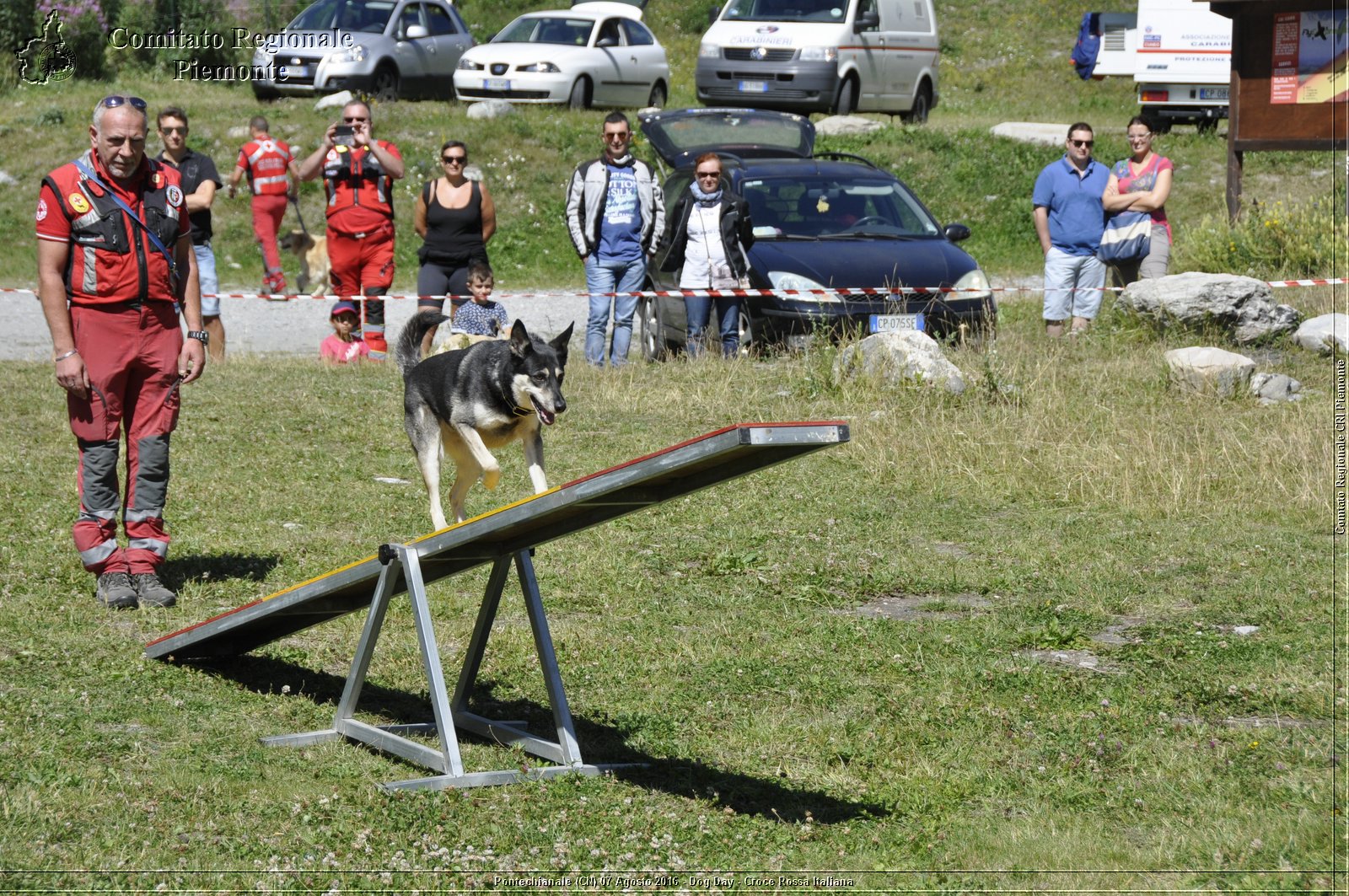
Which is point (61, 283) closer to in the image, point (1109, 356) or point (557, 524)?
point (557, 524)

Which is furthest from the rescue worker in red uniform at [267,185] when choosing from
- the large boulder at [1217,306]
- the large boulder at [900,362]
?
the large boulder at [1217,306]

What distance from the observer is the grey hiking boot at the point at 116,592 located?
673 centimetres

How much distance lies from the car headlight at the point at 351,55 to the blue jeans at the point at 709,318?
13.6m

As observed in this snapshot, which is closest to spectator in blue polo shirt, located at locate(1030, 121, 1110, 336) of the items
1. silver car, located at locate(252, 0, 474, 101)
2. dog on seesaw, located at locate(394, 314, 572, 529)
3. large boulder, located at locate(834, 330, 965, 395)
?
large boulder, located at locate(834, 330, 965, 395)

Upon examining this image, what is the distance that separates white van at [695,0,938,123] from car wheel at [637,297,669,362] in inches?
446

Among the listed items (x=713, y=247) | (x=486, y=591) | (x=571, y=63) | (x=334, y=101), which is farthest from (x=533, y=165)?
(x=486, y=591)

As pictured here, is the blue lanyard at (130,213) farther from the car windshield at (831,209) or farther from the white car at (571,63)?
the white car at (571,63)

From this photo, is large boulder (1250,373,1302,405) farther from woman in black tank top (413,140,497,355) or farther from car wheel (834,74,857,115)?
car wheel (834,74,857,115)

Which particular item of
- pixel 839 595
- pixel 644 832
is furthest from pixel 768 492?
pixel 644 832

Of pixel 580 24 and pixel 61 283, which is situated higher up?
pixel 580 24

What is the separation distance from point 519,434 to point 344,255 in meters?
6.89

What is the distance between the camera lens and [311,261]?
1773 centimetres

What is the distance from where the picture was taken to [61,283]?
644cm

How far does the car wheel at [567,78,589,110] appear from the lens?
25.0m
